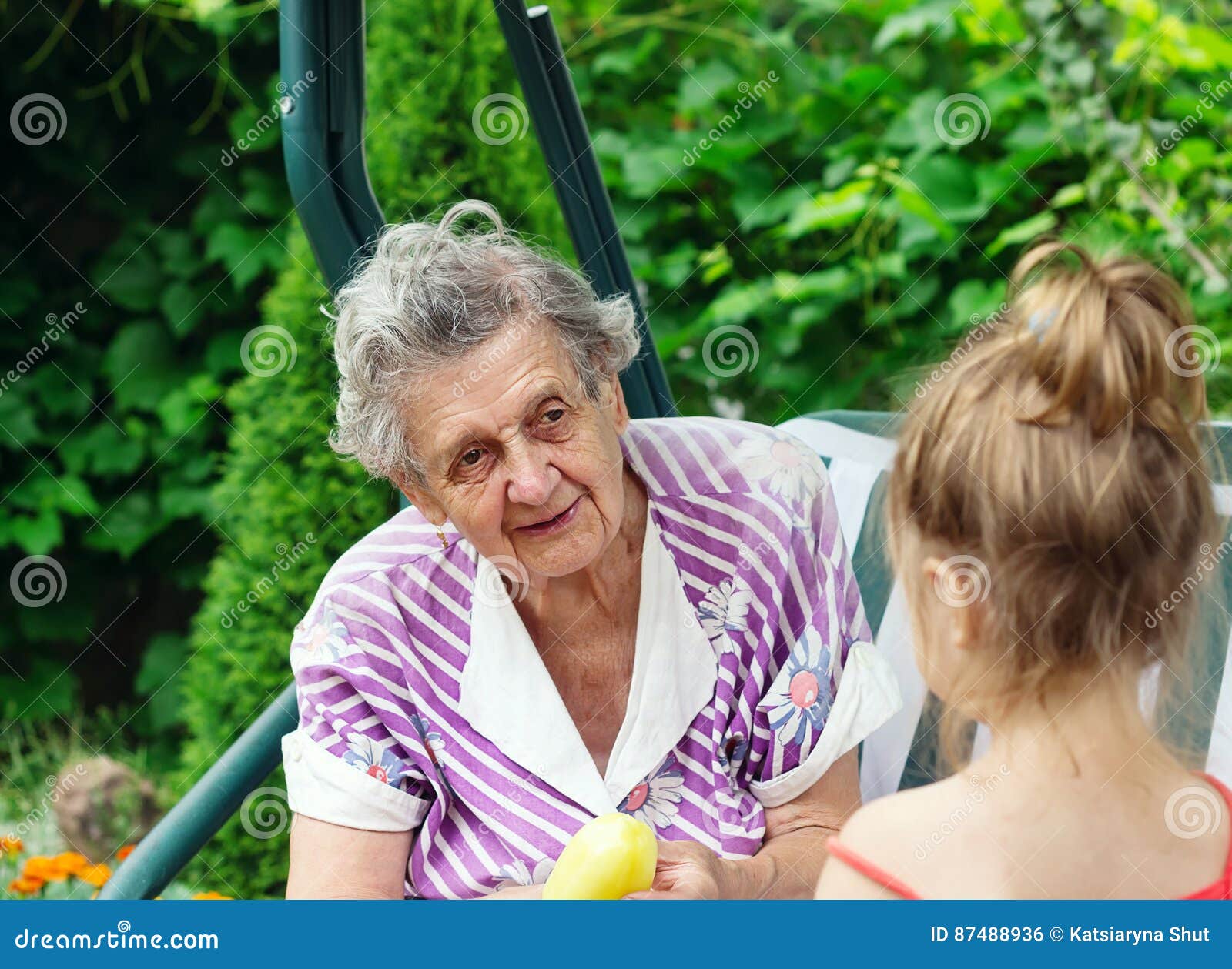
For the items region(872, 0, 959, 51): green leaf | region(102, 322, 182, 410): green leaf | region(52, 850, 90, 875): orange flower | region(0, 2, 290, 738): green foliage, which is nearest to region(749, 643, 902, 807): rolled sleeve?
region(52, 850, 90, 875): orange flower

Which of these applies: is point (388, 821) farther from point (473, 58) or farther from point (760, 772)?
point (473, 58)

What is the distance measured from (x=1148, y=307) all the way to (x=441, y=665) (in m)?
1.04

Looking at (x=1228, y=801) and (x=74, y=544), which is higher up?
(x=74, y=544)

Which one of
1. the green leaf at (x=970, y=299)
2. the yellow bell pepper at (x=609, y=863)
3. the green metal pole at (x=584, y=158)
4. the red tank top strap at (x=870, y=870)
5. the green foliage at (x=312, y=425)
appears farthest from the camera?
the green leaf at (x=970, y=299)

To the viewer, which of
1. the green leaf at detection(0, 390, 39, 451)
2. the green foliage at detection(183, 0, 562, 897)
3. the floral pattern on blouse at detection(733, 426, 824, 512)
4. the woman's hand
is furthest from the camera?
the green leaf at detection(0, 390, 39, 451)

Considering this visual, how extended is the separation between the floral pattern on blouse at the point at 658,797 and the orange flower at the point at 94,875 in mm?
1136

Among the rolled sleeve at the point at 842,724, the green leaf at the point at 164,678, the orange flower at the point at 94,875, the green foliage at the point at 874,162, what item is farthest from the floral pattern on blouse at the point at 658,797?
the green leaf at the point at 164,678

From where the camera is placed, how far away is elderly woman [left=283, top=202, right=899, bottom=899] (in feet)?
5.20

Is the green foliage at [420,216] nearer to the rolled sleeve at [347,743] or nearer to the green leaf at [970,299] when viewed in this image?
the green leaf at [970,299]

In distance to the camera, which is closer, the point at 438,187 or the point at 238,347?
the point at 438,187

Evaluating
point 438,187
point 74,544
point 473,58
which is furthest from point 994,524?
point 74,544

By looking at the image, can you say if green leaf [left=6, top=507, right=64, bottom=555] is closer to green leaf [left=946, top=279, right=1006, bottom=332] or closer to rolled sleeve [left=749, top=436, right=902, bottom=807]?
green leaf [left=946, top=279, right=1006, bottom=332]

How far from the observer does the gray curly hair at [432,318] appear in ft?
5.14

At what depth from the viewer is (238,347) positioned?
402 centimetres
